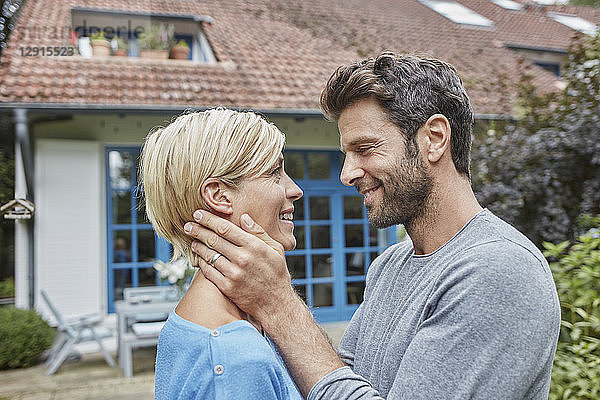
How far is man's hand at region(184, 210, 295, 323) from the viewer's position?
4.30ft

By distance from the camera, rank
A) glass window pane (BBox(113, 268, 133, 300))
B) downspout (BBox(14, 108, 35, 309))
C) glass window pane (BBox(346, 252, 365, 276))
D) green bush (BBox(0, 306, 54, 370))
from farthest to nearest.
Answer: glass window pane (BBox(346, 252, 365, 276)) → glass window pane (BBox(113, 268, 133, 300)) → downspout (BBox(14, 108, 35, 309)) → green bush (BBox(0, 306, 54, 370))

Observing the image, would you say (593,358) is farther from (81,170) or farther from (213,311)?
(81,170)

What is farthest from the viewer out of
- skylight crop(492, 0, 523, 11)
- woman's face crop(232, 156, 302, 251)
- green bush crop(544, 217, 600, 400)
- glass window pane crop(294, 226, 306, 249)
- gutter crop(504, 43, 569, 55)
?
skylight crop(492, 0, 523, 11)

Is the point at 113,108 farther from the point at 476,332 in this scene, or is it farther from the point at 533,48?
the point at 533,48

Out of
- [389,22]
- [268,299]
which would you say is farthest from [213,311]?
[389,22]

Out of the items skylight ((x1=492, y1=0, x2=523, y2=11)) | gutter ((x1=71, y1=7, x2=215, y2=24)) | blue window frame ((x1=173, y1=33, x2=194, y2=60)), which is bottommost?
blue window frame ((x1=173, y1=33, x2=194, y2=60))

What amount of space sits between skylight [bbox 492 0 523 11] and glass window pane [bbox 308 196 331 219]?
987 centimetres

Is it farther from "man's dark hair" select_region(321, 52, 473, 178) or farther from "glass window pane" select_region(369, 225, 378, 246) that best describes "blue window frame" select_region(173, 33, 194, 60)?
"man's dark hair" select_region(321, 52, 473, 178)

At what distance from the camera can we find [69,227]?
720cm

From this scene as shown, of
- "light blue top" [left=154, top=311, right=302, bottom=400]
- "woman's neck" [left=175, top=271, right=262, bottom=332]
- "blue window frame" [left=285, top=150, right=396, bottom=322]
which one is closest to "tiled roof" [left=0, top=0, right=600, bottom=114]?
"blue window frame" [left=285, top=150, right=396, bottom=322]

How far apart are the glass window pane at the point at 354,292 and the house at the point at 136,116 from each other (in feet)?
0.07

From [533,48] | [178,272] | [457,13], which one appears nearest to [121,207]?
[178,272]

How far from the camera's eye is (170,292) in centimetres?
710

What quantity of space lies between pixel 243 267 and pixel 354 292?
24.1 ft
